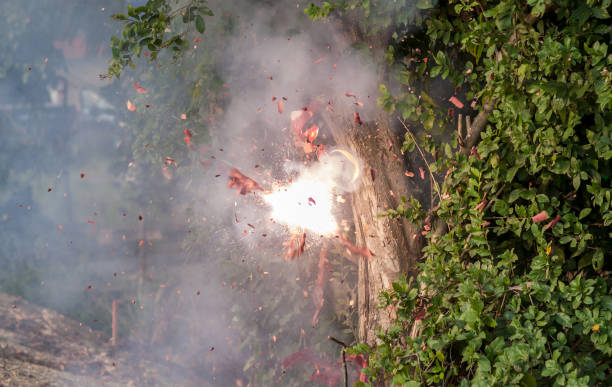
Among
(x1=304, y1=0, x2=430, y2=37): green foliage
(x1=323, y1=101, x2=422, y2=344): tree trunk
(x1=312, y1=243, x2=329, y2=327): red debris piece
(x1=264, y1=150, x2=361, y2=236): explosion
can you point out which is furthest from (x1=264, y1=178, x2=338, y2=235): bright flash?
(x1=304, y1=0, x2=430, y2=37): green foliage

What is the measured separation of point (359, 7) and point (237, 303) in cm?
286

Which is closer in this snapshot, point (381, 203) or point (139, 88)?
point (381, 203)

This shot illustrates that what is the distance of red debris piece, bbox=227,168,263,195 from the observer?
14.8ft

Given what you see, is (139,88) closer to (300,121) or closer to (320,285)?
(300,121)

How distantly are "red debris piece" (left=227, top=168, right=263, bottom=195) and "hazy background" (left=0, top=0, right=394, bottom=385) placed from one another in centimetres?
6

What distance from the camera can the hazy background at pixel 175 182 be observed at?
3854mm

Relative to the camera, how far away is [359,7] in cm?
244

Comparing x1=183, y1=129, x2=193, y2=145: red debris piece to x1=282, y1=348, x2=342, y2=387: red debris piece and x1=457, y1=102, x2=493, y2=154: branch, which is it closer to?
x1=282, y1=348, x2=342, y2=387: red debris piece

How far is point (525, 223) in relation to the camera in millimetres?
2018

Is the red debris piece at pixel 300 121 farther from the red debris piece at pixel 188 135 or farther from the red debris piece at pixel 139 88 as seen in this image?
the red debris piece at pixel 139 88

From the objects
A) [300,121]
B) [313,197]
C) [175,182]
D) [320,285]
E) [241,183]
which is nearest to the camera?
[313,197]

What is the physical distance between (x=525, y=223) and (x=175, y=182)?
390 centimetres

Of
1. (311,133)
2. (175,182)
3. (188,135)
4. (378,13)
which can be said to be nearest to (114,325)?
(175,182)

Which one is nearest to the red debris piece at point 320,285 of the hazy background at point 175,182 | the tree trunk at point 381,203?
the hazy background at point 175,182
